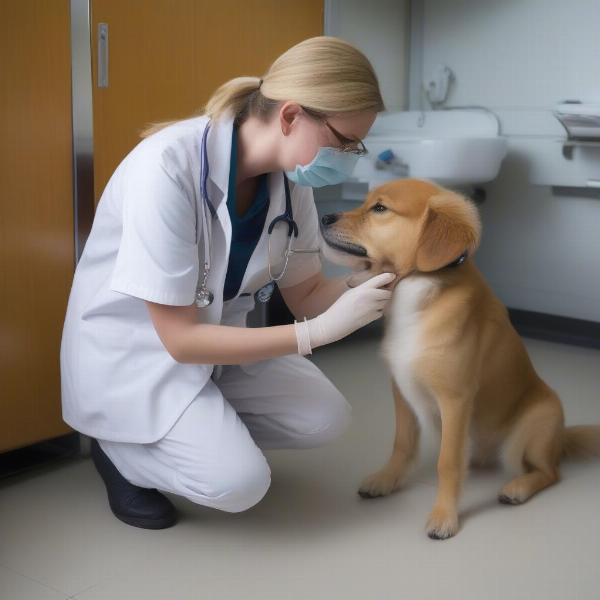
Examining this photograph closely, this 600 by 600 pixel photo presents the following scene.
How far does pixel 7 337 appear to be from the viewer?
5.81 ft

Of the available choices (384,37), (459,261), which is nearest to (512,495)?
(459,261)

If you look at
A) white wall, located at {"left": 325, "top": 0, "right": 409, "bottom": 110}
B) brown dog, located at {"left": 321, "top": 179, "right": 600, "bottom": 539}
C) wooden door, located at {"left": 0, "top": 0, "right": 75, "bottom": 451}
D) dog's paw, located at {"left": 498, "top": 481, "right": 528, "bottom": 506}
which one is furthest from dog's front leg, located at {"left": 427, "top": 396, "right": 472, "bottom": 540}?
white wall, located at {"left": 325, "top": 0, "right": 409, "bottom": 110}

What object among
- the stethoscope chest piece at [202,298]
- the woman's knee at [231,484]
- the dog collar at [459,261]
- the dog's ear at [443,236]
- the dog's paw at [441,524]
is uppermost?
the dog's ear at [443,236]

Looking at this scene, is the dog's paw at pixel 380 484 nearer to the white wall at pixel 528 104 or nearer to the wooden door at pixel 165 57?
the wooden door at pixel 165 57

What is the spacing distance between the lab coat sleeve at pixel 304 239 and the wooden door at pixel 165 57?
488 millimetres

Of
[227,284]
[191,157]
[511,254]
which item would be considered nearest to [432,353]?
[227,284]

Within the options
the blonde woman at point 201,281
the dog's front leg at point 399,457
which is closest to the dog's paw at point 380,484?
the dog's front leg at point 399,457

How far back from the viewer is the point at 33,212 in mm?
1778

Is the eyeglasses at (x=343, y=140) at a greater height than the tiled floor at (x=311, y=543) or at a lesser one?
A: greater

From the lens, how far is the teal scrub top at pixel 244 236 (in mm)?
1581

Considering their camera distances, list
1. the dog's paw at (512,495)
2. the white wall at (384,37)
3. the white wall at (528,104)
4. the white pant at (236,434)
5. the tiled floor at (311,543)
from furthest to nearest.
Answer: the white wall at (384,37) → the white wall at (528,104) → the dog's paw at (512,495) → the white pant at (236,434) → the tiled floor at (311,543)

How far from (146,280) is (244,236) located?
27 centimetres

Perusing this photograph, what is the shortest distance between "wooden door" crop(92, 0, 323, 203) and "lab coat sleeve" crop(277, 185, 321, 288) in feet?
1.60

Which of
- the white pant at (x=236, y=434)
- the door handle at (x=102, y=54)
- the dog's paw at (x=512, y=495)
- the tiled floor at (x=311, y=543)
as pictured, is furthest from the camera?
the door handle at (x=102, y=54)
